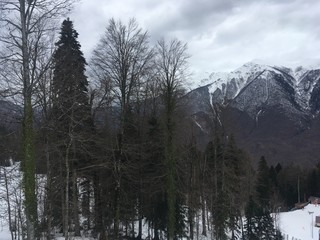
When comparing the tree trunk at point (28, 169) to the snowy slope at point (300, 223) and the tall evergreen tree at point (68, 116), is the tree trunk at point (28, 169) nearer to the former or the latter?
the tall evergreen tree at point (68, 116)

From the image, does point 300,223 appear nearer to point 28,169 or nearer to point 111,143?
point 111,143

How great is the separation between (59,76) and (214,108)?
61.0 feet

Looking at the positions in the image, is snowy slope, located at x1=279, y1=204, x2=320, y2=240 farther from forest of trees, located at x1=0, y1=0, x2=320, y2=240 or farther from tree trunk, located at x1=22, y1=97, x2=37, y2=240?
tree trunk, located at x1=22, y1=97, x2=37, y2=240

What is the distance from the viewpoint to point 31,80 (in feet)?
48.9

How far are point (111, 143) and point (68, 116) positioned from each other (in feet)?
26.5

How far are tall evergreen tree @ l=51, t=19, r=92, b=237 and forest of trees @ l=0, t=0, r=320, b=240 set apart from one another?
0.10 meters

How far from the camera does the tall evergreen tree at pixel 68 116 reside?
19.6 metres

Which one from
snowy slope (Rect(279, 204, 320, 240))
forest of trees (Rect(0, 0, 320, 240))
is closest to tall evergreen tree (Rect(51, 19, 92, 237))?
forest of trees (Rect(0, 0, 320, 240))

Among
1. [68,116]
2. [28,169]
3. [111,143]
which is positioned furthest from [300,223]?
[28,169]

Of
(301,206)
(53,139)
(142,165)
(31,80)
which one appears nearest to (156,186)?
(142,165)

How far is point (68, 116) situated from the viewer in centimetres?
1841

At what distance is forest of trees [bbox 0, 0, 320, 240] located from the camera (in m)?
15.7

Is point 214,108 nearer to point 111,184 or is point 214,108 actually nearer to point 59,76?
point 111,184

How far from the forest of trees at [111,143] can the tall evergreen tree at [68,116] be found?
0.34 feet
